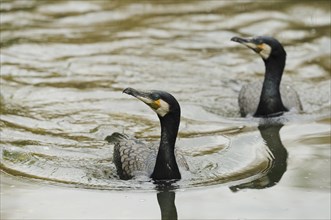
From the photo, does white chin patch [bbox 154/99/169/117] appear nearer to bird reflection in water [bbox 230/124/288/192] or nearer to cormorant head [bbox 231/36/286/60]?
bird reflection in water [bbox 230/124/288/192]

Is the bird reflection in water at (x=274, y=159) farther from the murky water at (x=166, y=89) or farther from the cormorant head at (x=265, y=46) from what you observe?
the cormorant head at (x=265, y=46)

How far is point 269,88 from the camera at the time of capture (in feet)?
41.6

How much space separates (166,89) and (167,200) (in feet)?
14.1

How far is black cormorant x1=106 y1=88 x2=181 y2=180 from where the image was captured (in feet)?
31.2

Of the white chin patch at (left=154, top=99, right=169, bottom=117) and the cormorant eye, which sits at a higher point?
the cormorant eye

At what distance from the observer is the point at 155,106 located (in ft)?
31.3

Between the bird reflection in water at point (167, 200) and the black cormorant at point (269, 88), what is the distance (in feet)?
10.3

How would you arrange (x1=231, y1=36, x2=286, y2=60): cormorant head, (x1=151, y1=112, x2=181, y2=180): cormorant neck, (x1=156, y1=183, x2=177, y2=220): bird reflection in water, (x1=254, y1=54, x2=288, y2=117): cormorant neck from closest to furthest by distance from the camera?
1. (x1=156, y1=183, x2=177, y2=220): bird reflection in water
2. (x1=151, y1=112, x2=181, y2=180): cormorant neck
3. (x1=231, y1=36, x2=286, y2=60): cormorant head
4. (x1=254, y1=54, x2=288, y2=117): cormorant neck

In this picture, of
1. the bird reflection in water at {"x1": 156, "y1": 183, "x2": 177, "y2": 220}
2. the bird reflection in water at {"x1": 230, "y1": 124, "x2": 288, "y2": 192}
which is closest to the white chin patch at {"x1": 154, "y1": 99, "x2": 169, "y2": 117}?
the bird reflection in water at {"x1": 156, "y1": 183, "x2": 177, "y2": 220}

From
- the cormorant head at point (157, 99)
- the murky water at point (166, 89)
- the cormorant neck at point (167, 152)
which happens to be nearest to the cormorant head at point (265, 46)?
the murky water at point (166, 89)

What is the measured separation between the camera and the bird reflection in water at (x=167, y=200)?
9289 millimetres

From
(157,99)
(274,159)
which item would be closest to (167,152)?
(157,99)

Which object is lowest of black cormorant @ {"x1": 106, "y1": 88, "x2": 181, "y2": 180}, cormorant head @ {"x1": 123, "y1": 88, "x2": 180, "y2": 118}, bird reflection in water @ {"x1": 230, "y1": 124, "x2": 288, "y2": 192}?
bird reflection in water @ {"x1": 230, "y1": 124, "x2": 288, "y2": 192}

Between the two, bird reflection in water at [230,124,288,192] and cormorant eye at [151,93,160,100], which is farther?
bird reflection in water at [230,124,288,192]
